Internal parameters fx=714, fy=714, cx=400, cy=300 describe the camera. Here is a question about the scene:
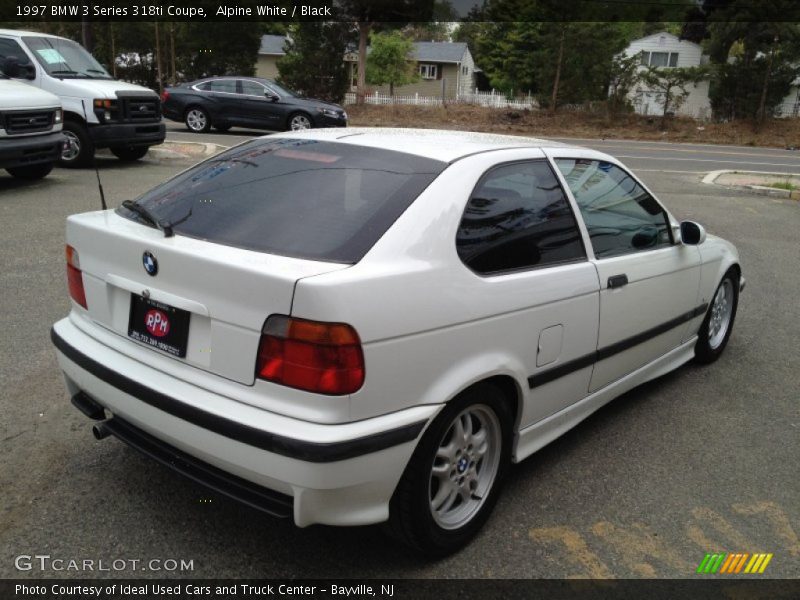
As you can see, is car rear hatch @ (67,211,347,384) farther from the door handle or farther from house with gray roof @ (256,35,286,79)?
house with gray roof @ (256,35,286,79)

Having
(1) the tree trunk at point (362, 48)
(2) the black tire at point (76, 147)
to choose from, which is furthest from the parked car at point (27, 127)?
(1) the tree trunk at point (362, 48)

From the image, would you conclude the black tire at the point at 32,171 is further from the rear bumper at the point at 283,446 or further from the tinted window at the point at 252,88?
the rear bumper at the point at 283,446

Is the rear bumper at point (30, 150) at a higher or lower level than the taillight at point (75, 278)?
lower

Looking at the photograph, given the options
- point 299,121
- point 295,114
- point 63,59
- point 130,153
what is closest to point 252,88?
point 295,114

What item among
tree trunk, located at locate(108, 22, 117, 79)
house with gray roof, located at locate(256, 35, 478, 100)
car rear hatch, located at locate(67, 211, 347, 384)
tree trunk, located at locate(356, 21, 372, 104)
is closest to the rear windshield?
car rear hatch, located at locate(67, 211, 347, 384)

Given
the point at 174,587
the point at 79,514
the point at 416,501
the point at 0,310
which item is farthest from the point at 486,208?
the point at 0,310

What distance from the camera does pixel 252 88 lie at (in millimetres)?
19266

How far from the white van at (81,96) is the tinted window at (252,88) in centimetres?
677

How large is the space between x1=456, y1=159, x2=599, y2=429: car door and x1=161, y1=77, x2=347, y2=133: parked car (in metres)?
16.0

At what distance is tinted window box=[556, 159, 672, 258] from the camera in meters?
3.54

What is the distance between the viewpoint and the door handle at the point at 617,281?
344cm

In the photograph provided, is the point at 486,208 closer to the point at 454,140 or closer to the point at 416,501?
the point at 454,140

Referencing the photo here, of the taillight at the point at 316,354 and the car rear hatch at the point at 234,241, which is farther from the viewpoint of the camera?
the car rear hatch at the point at 234,241

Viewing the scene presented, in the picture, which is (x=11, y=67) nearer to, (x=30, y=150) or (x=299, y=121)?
(x=30, y=150)
